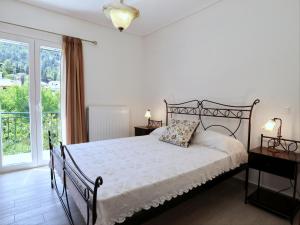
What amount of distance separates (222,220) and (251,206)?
0.51m

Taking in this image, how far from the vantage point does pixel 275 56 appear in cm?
245

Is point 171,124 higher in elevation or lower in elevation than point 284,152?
higher

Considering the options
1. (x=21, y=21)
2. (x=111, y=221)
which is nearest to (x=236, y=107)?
(x=111, y=221)

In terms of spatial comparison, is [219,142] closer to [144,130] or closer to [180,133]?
[180,133]

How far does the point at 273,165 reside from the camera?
2.14 m

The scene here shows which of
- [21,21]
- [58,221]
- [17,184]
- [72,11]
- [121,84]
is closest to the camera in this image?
[58,221]

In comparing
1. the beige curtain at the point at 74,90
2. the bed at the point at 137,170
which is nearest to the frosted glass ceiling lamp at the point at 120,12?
the bed at the point at 137,170

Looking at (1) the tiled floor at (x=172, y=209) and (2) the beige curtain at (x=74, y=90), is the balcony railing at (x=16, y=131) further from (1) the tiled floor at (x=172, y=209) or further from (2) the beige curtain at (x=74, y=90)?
(1) the tiled floor at (x=172, y=209)

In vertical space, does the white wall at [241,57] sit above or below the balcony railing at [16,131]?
above

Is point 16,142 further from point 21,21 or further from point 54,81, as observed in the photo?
point 21,21

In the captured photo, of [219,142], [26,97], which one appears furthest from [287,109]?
[26,97]

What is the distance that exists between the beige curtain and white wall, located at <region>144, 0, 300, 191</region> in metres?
1.72

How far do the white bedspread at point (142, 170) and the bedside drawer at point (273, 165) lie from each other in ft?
0.69

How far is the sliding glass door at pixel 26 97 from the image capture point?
314 centimetres
